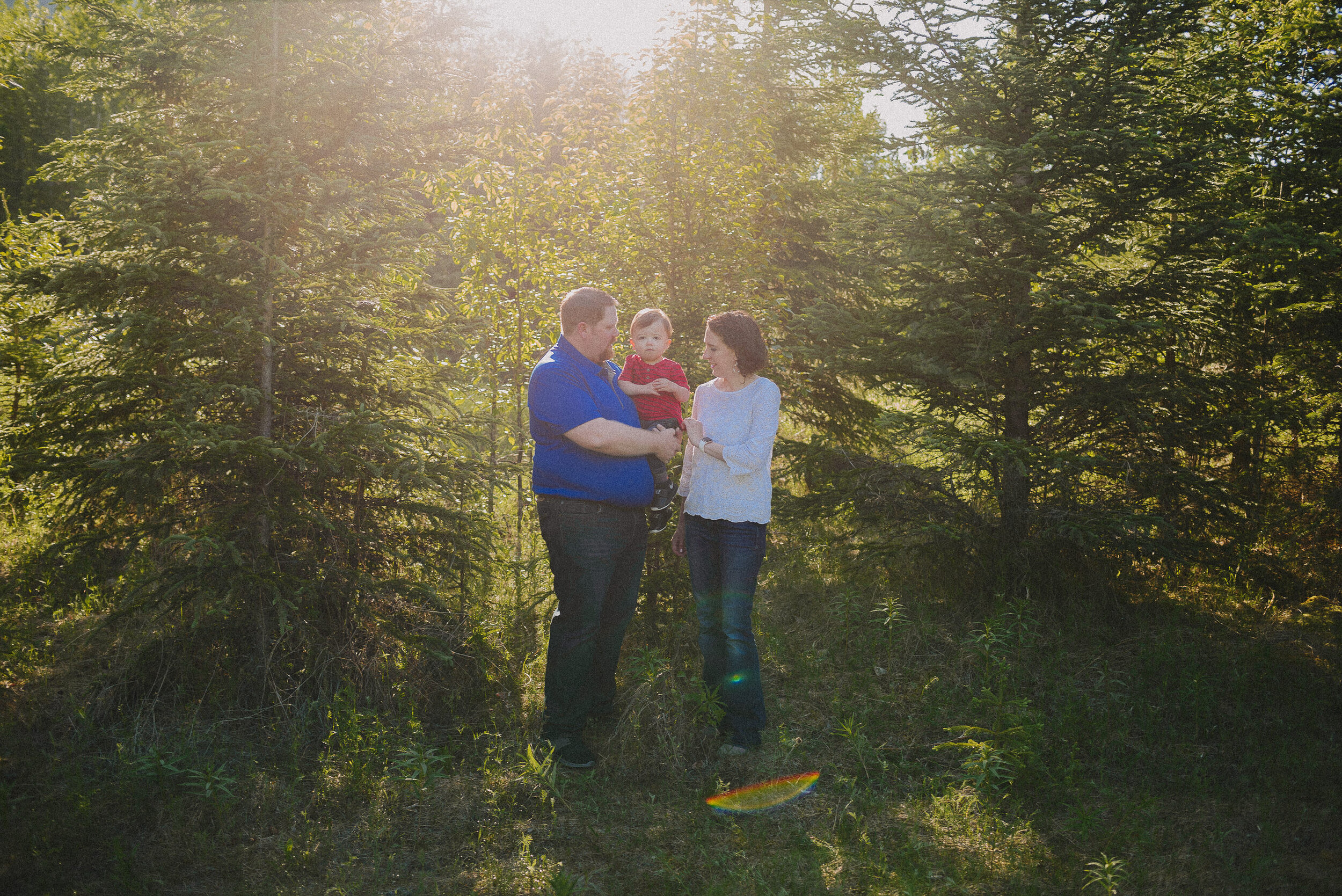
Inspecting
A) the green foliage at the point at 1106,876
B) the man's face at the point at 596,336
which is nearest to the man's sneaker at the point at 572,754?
the man's face at the point at 596,336

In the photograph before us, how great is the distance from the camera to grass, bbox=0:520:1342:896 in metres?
3.28

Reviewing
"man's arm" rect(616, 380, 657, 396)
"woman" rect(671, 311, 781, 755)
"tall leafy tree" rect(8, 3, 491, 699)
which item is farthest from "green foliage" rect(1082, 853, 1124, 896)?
"tall leafy tree" rect(8, 3, 491, 699)

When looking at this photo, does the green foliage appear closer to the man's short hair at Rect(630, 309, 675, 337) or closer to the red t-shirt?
the red t-shirt

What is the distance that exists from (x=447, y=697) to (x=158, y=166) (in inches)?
145

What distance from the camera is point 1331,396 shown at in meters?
5.97

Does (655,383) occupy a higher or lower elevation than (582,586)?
higher

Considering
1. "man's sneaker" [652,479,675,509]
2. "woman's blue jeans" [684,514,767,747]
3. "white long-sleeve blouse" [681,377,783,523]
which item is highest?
"white long-sleeve blouse" [681,377,783,523]

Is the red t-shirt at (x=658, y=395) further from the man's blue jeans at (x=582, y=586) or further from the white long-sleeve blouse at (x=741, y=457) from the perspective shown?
the man's blue jeans at (x=582, y=586)

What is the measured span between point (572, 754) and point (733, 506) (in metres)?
1.61

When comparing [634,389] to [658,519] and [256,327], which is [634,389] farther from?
[256,327]

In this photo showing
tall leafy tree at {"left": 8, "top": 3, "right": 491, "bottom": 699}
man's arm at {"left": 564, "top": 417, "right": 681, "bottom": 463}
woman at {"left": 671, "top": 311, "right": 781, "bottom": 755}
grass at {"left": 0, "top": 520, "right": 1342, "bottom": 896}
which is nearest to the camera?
grass at {"left": 0, "top": 520, "right": 1342, "bottom": 896}

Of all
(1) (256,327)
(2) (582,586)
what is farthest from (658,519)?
(1) (256,327)

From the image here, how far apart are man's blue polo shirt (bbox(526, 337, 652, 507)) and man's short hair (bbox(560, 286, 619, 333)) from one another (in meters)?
0.12

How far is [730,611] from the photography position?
423 cm
